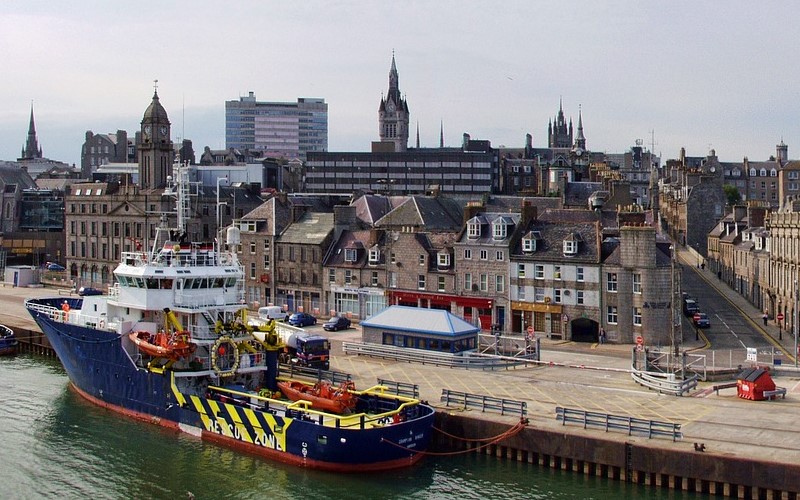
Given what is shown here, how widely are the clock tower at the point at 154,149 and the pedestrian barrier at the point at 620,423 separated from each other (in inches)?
3080

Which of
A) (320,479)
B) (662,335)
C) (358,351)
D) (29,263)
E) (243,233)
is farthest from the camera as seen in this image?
(29,263)

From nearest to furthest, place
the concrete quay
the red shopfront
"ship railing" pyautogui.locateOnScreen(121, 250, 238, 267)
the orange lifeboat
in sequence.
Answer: the concrete quay, the orange lifeboat, "ship railing" pyautogui.locateOnScreen(121, 250, 238, 267), the red shopfront

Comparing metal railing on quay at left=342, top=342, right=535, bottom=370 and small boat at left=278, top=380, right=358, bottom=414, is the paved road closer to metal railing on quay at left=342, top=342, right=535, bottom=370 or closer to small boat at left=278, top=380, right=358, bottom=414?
metal railing on quay at left=342, top=342, right=535, bottom=370

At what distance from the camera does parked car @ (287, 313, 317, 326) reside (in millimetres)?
70438

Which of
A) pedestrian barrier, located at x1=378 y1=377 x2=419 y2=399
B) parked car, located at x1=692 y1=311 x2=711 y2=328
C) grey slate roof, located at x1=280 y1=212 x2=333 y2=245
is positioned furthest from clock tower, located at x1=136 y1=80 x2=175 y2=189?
pedestrian barrier, located at x1=378 y1=377 x2=419 y2=399

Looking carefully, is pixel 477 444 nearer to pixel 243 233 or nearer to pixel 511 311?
pixel 511 311

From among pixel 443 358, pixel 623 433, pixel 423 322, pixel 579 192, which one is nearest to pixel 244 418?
pixel 443 358

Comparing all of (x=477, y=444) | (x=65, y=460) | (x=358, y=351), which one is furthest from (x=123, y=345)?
(x=477, y=444)

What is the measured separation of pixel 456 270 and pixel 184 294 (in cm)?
2567

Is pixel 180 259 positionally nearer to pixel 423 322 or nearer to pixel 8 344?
pixel 423 322

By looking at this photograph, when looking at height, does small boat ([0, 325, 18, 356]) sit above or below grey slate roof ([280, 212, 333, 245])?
below

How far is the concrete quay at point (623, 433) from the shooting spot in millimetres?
33938

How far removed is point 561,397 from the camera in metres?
43.7

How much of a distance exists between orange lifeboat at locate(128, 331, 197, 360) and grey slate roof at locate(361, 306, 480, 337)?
1348 centimetres
